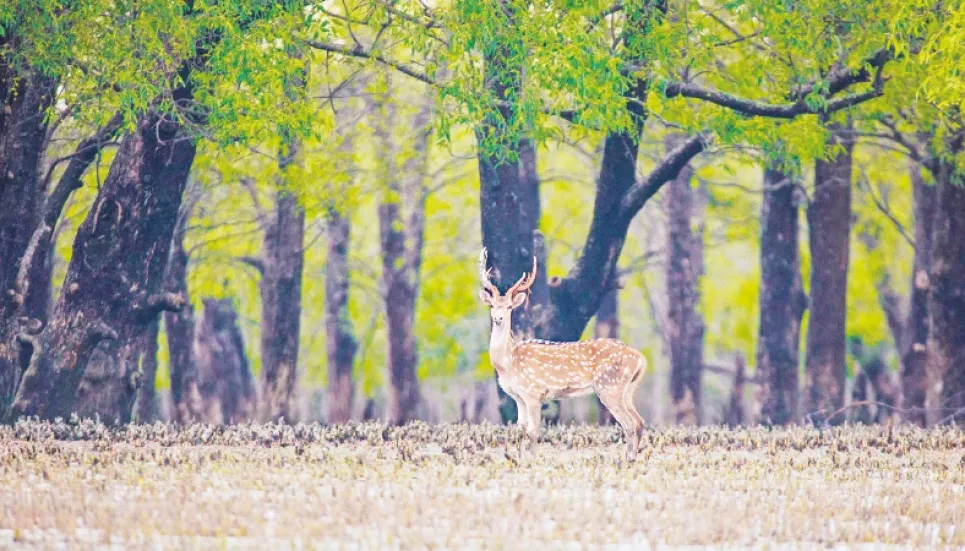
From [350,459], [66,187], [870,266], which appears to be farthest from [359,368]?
[350,459]

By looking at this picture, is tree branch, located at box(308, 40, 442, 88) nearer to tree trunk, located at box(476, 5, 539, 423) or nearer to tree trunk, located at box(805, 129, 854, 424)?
tree trunk, located at box(476, 5, 539, 423)

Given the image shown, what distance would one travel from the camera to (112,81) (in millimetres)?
20125

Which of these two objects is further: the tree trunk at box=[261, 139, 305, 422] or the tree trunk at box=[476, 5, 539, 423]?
the tree trunk at box=[261, 139, 305, 422]

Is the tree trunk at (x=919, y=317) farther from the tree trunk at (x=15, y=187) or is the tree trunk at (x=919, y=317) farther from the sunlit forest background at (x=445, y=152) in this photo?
the tree trunk at (x=15, y=187)

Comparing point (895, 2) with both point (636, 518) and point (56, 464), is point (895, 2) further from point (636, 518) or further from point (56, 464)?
point (56, 464)

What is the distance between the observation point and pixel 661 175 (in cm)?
2367

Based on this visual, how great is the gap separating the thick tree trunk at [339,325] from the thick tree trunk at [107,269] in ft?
46.9

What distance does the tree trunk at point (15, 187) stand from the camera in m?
22.1

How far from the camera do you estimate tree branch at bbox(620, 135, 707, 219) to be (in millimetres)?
23438

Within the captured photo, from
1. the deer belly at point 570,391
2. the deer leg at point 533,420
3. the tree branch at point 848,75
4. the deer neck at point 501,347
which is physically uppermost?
the tree branch at point 848,75

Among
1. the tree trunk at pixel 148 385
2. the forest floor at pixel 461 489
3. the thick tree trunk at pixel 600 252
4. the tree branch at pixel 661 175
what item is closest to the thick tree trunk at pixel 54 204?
the forest floor at pixel 461 489

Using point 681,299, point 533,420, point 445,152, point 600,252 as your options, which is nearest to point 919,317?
point 681,299

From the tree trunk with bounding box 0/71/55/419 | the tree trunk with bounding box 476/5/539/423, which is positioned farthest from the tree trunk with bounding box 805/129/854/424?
the tree trunk with bounding box 0/71/55/419

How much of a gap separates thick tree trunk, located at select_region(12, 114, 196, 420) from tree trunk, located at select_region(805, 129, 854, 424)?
12494 mm
